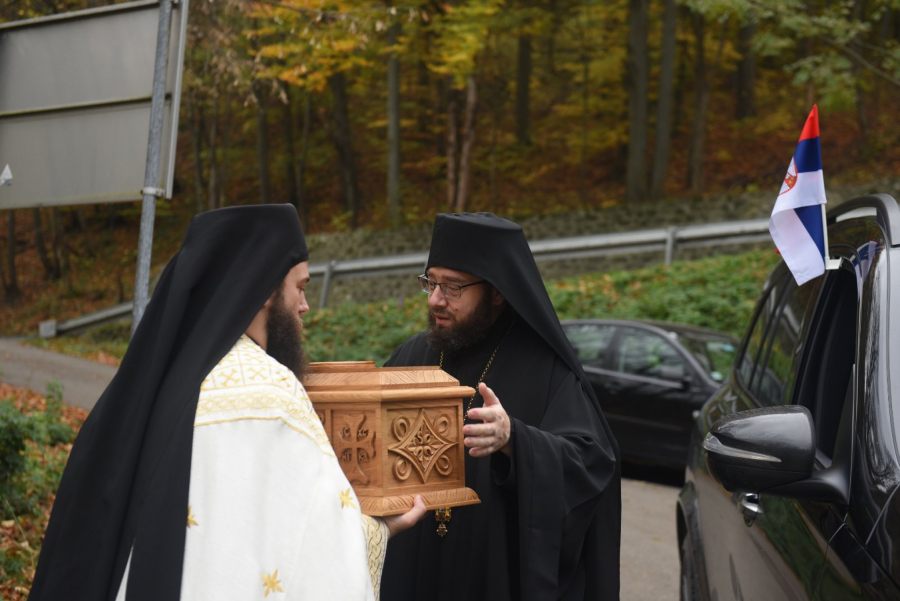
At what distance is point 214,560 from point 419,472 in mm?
781

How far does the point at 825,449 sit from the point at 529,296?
119 centimetres

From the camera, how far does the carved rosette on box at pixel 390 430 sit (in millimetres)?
2811

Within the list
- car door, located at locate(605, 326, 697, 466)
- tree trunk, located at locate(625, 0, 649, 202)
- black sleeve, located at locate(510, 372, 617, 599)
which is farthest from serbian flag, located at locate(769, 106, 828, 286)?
tree trunk, located at locate(625, 0, 649, 202)

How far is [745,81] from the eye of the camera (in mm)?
29984

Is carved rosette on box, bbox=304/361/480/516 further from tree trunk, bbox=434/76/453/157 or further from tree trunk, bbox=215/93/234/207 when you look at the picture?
tree trunk, bbox=434/76/453/157

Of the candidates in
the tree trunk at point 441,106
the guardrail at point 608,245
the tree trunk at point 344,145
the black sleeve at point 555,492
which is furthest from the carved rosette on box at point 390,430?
the tree trunk at point 441,106

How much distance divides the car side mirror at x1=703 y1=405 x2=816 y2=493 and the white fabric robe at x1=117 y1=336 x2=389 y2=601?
1045 millimetres

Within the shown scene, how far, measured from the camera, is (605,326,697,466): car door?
10117 mm

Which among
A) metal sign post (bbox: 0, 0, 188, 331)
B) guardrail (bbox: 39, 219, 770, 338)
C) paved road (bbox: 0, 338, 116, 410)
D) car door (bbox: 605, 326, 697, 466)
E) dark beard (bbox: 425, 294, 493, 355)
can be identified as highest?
metal sign post (bbox: 0, 0, 188, 331)

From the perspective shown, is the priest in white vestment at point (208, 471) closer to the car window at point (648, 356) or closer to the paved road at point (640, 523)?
the paved road at point (640, 523)

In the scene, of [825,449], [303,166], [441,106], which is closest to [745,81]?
[441,106]

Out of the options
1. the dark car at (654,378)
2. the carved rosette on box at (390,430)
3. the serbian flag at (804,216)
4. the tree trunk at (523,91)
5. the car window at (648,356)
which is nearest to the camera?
the carved rosette on box at (390,430)

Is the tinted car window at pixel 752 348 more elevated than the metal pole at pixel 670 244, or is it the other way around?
the tinted car window at pixel 752 348

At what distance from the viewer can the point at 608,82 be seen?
3036 centimetres
